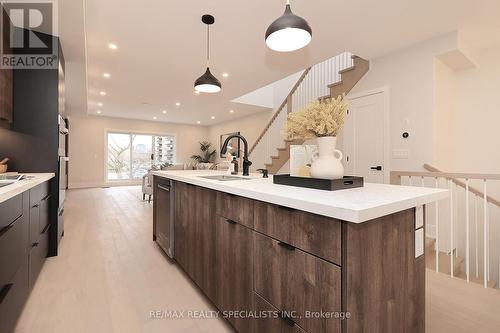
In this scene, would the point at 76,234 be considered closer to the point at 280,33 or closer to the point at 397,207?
the point at 280,33

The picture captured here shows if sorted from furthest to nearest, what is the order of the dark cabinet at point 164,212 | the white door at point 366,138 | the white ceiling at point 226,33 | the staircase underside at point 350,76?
the staircase underside at point 350,76, the white door at point 366,138, the white ceiling at point 226,33, the dark cabinet at point 164,212

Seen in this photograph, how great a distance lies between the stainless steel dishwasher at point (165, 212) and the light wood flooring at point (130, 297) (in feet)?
0.69

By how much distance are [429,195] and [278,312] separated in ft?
2.77

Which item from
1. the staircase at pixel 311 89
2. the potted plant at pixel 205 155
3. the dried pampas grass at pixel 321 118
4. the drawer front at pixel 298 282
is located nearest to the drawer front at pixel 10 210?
the drawer front at pixel 298 282

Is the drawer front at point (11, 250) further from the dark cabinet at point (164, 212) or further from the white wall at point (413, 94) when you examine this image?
the white wall at point (413, 94)

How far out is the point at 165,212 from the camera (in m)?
2.48

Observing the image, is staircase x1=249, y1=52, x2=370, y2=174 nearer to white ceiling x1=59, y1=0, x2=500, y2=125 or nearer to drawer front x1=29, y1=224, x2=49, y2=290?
white ceiling x1=59, y1=0, x2=500, y2=125

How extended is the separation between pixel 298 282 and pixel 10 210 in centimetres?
161

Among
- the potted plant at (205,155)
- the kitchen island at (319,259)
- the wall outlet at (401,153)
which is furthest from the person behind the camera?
the potted plant at (205,155)

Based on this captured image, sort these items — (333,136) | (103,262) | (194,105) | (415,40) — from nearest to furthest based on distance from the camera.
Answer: (333,136) < (103,262) < (415,40) < (194,105)

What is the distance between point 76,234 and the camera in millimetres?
3320

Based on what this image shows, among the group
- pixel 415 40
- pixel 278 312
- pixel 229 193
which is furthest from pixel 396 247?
pixel 415 40

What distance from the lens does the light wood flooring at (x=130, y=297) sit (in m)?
1.54

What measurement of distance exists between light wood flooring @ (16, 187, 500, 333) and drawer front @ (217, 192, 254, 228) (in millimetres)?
736
